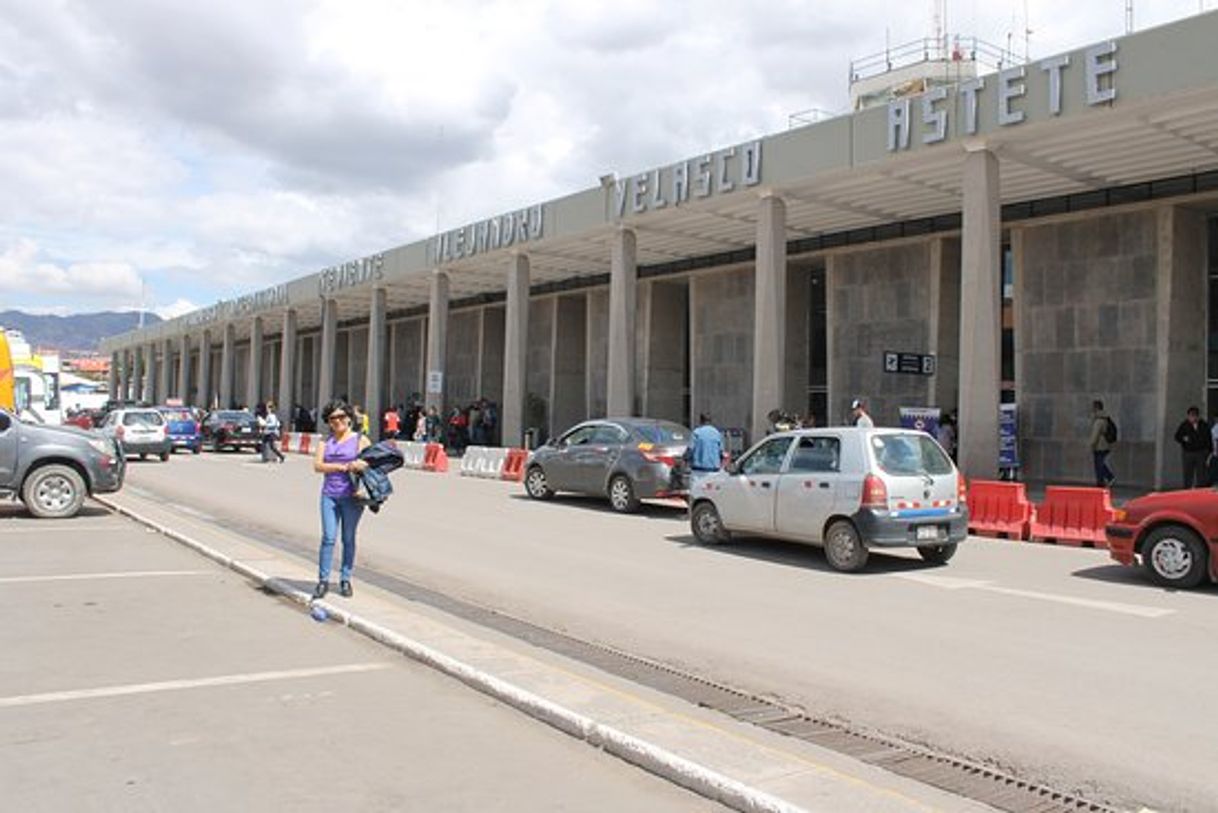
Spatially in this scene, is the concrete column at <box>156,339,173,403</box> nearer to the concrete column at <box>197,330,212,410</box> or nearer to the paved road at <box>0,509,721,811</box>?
the concrete column at <box>197,330,212,410</box>

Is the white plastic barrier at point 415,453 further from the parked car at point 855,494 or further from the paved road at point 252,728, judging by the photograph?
the paved road at point 252,728

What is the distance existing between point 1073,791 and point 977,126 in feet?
51.5

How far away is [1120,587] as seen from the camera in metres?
10.4

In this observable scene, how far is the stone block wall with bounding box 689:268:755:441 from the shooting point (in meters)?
32.5

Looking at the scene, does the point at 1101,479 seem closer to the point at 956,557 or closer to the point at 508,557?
the point at 956,557

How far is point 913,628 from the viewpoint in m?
8.31

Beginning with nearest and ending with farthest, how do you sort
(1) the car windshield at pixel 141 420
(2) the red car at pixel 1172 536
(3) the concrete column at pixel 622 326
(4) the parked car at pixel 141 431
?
1. (2) the red car at pixel 1172 536
2. (3) the concrete column at pixel 622 326
3. (4) the parked car at pixel 141 431
4. (1) the car windshield at pixel 141 420

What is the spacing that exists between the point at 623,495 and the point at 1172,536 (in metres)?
8.88

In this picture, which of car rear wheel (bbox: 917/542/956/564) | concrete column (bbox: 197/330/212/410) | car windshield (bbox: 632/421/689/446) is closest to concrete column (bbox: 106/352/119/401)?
concrete column (bbox: 197/330/212/410)

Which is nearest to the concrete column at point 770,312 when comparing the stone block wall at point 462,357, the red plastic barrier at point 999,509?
the red plastic barrier at point 999,509

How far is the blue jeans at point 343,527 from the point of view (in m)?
8.66

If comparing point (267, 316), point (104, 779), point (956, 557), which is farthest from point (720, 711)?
point (267, 316)

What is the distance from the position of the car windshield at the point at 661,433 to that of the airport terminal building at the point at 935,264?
16.8ft

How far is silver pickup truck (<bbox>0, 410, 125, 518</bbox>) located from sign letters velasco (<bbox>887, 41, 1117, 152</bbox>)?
14820mm
